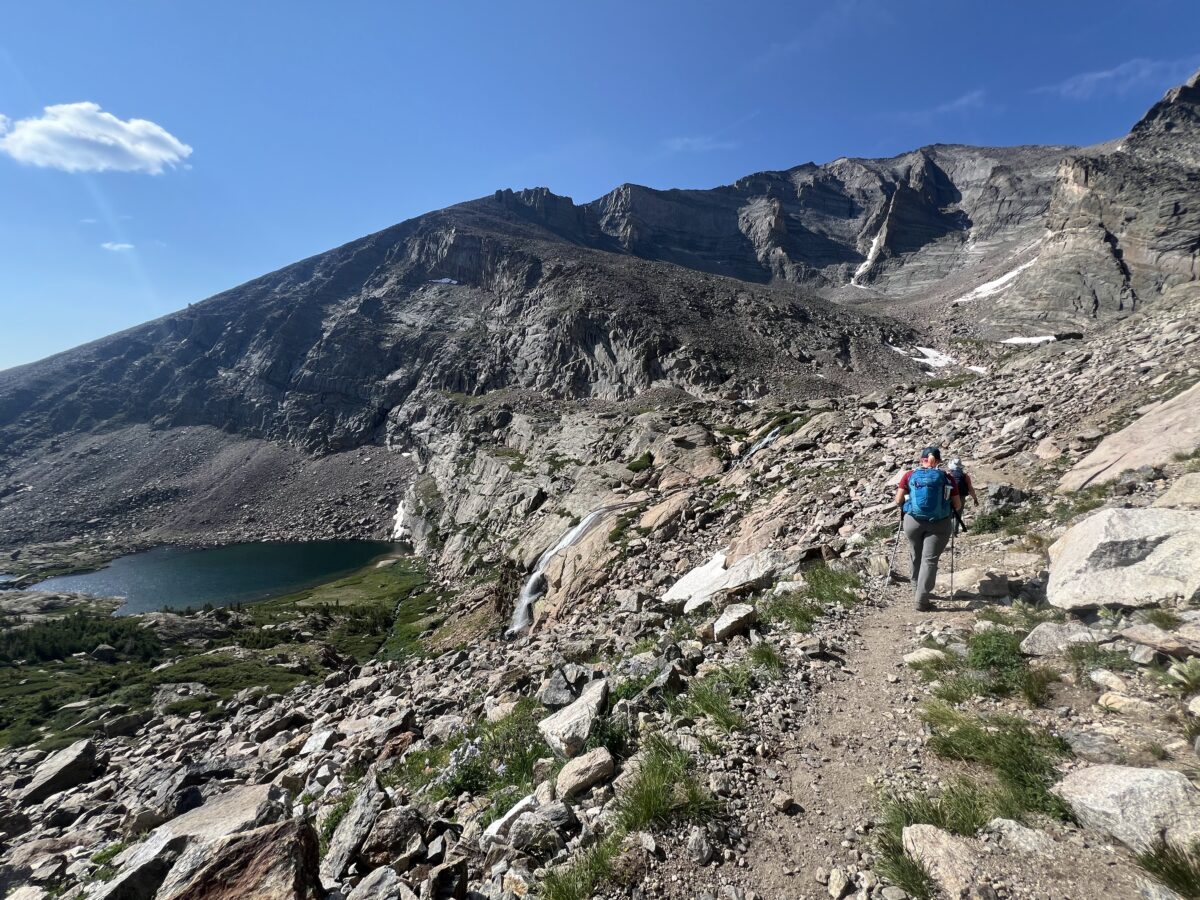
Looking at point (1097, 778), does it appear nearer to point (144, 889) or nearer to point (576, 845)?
point (576, 845)

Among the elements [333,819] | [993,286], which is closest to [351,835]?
[333,819]

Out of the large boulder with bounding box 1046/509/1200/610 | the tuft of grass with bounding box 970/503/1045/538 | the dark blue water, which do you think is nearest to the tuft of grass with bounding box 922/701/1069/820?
the large boulder with bounding box 1046/509/1200/610

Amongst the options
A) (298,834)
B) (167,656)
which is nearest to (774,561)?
(298,834)

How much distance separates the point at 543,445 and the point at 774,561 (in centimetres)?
6186

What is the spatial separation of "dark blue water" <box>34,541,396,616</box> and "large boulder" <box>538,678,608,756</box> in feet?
267

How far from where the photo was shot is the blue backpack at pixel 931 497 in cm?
889

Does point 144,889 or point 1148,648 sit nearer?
point 1148,648

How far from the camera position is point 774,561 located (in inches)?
514

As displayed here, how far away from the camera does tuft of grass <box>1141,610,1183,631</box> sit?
5.51m

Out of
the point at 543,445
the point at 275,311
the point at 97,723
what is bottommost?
the point at 97,723

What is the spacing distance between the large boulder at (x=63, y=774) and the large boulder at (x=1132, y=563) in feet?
110

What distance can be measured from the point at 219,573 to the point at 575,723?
107889 millimetres

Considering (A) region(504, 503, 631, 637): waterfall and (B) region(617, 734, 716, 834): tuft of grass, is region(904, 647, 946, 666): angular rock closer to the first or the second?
(B) region(617, 734, 716, 834): tuft of grass

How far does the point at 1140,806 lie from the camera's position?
3.54 m
